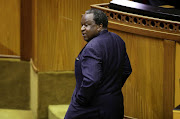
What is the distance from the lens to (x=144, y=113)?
302 cm

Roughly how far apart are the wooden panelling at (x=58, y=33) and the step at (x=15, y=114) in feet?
2.04

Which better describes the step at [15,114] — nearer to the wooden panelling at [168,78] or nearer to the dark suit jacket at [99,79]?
the wooden panelling at [168,78]

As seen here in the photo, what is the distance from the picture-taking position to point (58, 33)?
12.5 ft

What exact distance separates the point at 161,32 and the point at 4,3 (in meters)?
2.11

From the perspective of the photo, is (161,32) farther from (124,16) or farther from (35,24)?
(35,24)

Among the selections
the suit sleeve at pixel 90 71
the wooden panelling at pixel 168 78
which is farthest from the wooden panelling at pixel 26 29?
the suit sleeve at pixel 90 71

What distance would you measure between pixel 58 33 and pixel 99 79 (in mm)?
1666

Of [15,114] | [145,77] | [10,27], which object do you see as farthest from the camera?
[10,27]

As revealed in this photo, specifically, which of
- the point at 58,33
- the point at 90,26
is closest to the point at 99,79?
the point at 90,26

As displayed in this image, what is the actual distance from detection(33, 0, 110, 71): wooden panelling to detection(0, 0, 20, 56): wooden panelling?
2.23ft

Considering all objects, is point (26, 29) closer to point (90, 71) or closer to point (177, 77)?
point (177, 77)

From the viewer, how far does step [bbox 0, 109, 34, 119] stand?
13.5ft

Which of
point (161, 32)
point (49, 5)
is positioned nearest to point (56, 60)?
point (49, 5)

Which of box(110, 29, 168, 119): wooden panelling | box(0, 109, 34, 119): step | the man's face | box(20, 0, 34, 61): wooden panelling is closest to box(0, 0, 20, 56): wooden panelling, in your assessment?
box(20, 0, 34, 61): wooden panelling
